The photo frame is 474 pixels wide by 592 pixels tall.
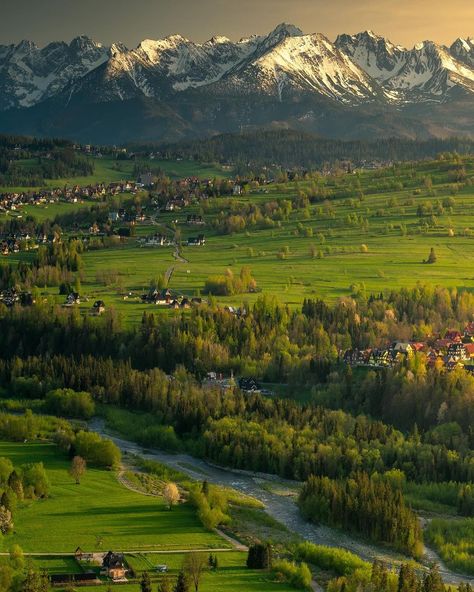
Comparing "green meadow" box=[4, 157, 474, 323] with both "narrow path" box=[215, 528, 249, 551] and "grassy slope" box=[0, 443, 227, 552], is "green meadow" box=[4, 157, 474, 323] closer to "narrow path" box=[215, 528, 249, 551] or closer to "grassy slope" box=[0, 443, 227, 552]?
"grassy slope" box=[0, 443, 227, 552]

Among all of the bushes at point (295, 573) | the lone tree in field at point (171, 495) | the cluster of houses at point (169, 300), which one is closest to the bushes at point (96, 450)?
the lone tree in field at point (171, 495)

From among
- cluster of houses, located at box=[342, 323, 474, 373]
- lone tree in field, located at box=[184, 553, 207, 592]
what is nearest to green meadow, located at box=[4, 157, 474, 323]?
cluster of houses, located at box=[342, 323, 474, 373]

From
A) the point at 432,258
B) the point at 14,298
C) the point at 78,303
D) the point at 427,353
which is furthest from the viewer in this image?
the point at 432,258

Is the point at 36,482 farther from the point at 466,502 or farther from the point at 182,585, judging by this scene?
the point at 466,502

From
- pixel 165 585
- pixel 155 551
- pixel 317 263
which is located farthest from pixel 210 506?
pixel 317 263

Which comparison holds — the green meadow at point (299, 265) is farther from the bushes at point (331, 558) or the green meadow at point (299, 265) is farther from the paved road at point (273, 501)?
the bushes at point (331, 558)

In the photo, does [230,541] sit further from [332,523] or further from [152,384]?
[152,384]
